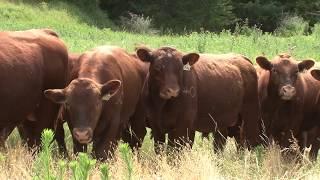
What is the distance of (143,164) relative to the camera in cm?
698

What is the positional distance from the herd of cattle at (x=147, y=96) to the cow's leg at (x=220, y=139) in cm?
2

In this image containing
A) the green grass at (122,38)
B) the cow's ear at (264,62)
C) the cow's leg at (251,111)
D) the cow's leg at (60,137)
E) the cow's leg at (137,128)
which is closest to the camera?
the cow's leg at (60,137)

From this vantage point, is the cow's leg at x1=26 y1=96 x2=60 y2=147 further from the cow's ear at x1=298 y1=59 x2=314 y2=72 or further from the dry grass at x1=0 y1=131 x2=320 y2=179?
the cow's ear at x1=298 y1=59 x2=314 y2=72

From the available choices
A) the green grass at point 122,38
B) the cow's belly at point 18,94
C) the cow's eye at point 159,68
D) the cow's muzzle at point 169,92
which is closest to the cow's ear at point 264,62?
the cow's eye at point 159,68

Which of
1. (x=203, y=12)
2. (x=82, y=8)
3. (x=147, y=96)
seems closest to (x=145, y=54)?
(x=147, y=96)

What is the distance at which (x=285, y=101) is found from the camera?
9.14 meters

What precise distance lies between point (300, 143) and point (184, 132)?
7.57 feet

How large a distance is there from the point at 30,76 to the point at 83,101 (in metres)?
0.93

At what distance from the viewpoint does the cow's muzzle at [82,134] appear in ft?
22.0

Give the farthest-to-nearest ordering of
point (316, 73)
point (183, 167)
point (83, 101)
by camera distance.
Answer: point (316, 73) → point (83, 101) → point (183, 167)

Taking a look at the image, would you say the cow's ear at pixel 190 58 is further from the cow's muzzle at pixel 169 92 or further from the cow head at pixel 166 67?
the cow's muzzle at pixel 169 92

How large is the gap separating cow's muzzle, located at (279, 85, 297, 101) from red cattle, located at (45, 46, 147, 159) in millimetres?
1856

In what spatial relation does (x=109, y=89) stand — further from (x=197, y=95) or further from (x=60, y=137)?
(x=197, y=95)

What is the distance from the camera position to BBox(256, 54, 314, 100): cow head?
28.7ft
